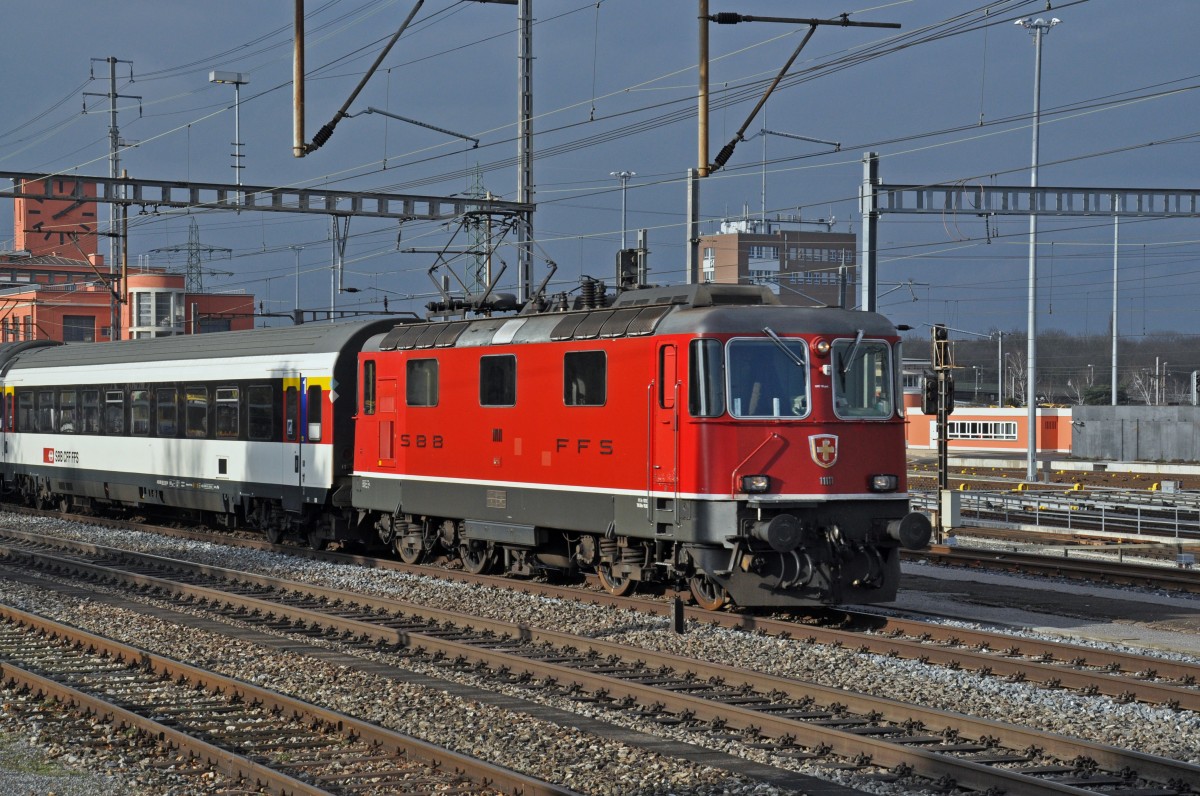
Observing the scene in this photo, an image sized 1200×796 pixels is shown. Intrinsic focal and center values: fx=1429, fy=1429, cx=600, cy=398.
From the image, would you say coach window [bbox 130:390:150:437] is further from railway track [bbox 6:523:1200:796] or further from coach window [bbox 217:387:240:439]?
railway track [bbox 6:523:1200:796]

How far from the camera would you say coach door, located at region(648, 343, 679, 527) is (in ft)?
48.9

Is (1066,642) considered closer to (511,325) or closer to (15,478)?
(511,325)

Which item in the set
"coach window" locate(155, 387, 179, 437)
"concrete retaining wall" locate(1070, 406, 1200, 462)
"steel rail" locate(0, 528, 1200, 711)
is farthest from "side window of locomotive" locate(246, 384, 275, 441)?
"concrete retaining wall" locate(1070, 406, 1200, 462)

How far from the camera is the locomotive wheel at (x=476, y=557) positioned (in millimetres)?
19031

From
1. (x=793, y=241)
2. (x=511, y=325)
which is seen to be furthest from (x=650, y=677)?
(x=793, y=241)

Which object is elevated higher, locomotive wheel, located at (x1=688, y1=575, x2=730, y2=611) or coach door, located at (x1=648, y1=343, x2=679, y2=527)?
coach door, located at (x1=648, y1=343, x2=679, y2=527)

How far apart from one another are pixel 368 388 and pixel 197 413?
600cm

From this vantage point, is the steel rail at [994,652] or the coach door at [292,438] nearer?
the steel rail at [994,652]

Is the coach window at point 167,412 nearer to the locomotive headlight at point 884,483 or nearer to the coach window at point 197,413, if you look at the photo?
the coach window at point 197,413

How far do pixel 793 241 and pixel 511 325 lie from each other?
347 feet

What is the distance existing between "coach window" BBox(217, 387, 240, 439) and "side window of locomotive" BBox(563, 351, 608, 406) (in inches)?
377

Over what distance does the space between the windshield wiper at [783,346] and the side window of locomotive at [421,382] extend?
589cm

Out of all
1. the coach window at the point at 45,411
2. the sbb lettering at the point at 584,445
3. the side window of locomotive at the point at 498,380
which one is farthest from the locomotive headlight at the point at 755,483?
the coach window at the point at 45,411

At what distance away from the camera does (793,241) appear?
12150 centimetres
